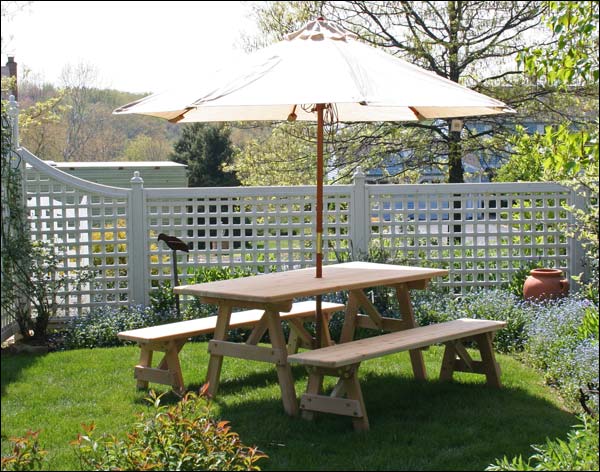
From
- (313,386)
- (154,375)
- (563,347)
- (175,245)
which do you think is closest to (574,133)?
(313,386)

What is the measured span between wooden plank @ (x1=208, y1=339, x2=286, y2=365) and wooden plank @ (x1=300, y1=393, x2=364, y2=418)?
0.36 meters

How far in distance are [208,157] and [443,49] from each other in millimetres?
16345

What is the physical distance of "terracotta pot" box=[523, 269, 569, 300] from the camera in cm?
801

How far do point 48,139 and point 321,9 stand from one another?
1568cm

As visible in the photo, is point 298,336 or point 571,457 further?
point 298,336

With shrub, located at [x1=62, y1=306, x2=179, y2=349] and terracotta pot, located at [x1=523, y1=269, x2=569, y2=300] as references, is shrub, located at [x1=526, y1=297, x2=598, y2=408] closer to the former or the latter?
terracotta pot, located at [x1=523, y1=269, x2=569, y2=300]

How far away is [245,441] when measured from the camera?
4652 mm

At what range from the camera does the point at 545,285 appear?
8023 millimetres

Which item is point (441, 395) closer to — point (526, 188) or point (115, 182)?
point (526, 188)

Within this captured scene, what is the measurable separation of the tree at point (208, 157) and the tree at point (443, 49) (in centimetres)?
1505

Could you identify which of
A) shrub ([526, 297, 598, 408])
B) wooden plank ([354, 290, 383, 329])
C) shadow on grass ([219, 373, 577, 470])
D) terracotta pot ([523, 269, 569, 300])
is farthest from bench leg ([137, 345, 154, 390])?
terracotta pot ([523, 269, 569, 300])

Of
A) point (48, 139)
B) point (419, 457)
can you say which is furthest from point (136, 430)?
point (48, 139)

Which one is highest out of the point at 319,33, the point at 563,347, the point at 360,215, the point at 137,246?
the point at 319,33

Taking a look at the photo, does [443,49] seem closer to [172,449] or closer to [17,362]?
[17,362]
